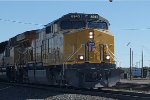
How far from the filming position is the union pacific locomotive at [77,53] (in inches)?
808

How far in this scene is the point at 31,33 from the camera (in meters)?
30.6

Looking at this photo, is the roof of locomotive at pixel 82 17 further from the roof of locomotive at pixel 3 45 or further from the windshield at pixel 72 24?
the roof of locomotive at pixel 3 45

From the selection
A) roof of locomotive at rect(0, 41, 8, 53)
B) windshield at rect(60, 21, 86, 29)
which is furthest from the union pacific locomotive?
roof of locomotive at rect(0, 41, 8, 53)

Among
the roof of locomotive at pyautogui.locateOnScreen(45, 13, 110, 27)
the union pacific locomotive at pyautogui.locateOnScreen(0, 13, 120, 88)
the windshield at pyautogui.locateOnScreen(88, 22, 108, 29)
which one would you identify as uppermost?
the roof of locomotive at pyautogui.locateOnScreen(45, 13, 110, 27)

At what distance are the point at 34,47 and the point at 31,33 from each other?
2.32m

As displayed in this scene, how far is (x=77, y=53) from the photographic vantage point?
21.3 m

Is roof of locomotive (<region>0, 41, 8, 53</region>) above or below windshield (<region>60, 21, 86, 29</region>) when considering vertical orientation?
below

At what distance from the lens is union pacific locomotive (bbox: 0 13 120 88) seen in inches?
808

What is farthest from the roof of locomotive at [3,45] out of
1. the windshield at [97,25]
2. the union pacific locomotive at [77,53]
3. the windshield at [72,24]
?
the windshield at [97,25]

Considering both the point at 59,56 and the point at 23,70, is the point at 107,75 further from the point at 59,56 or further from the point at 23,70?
the point at 23,70

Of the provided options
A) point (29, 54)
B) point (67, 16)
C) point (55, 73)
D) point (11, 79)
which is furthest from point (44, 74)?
point (11, 79)

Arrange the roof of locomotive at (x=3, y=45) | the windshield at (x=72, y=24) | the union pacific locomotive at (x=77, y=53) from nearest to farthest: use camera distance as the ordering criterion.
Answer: the union pacific locomotive at (x=77, y=53) → the windshield at (x=72, y=24) → the roof of locomotive at (x=3, y=45)

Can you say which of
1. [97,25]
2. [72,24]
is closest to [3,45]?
[72,24]

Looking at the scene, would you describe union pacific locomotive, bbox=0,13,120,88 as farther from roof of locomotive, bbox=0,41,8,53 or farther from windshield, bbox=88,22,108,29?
roof of locomotive, bbox=0,41,8,53
